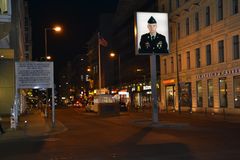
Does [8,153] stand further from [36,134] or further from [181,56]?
[181,56]

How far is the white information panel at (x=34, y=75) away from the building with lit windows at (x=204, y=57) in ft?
64.4

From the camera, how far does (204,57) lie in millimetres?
52906

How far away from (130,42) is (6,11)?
6971cm

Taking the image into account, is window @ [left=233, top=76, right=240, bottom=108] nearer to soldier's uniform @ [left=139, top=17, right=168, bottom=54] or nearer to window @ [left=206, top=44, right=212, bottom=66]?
window @ [left=206, top=44, right=212, bottom=66]

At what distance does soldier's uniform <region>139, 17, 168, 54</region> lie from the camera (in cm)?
3588

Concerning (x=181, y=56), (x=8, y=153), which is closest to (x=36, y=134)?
(x=8, y=153)

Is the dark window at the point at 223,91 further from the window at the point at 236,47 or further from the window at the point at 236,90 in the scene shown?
the window at the point at 236,47

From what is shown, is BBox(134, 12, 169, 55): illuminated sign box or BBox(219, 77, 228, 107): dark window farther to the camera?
BBox(219, 77, 228, 107): dark window

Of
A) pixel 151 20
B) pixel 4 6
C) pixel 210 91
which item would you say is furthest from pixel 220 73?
pixel 4 6

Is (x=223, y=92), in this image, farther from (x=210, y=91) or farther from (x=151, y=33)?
(x=151, y=33)

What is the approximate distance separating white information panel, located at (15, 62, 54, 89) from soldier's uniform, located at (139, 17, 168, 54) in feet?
23.9

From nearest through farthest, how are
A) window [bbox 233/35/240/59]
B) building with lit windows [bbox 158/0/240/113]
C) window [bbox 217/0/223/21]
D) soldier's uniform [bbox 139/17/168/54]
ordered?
soldier's uniform [bbox 139/17/168/54] < window [bbox 233/35/240/59] < building with lit windows [bbox 158/0/240/113] < window [bbox 217/0/223/21]

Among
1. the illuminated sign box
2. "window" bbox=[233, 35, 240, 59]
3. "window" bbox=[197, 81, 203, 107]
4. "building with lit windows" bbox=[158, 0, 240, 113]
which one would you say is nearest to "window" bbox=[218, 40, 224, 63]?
"building with lit windows" bbox=[158, 0, 240, 113]

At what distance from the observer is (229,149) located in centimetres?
1686
